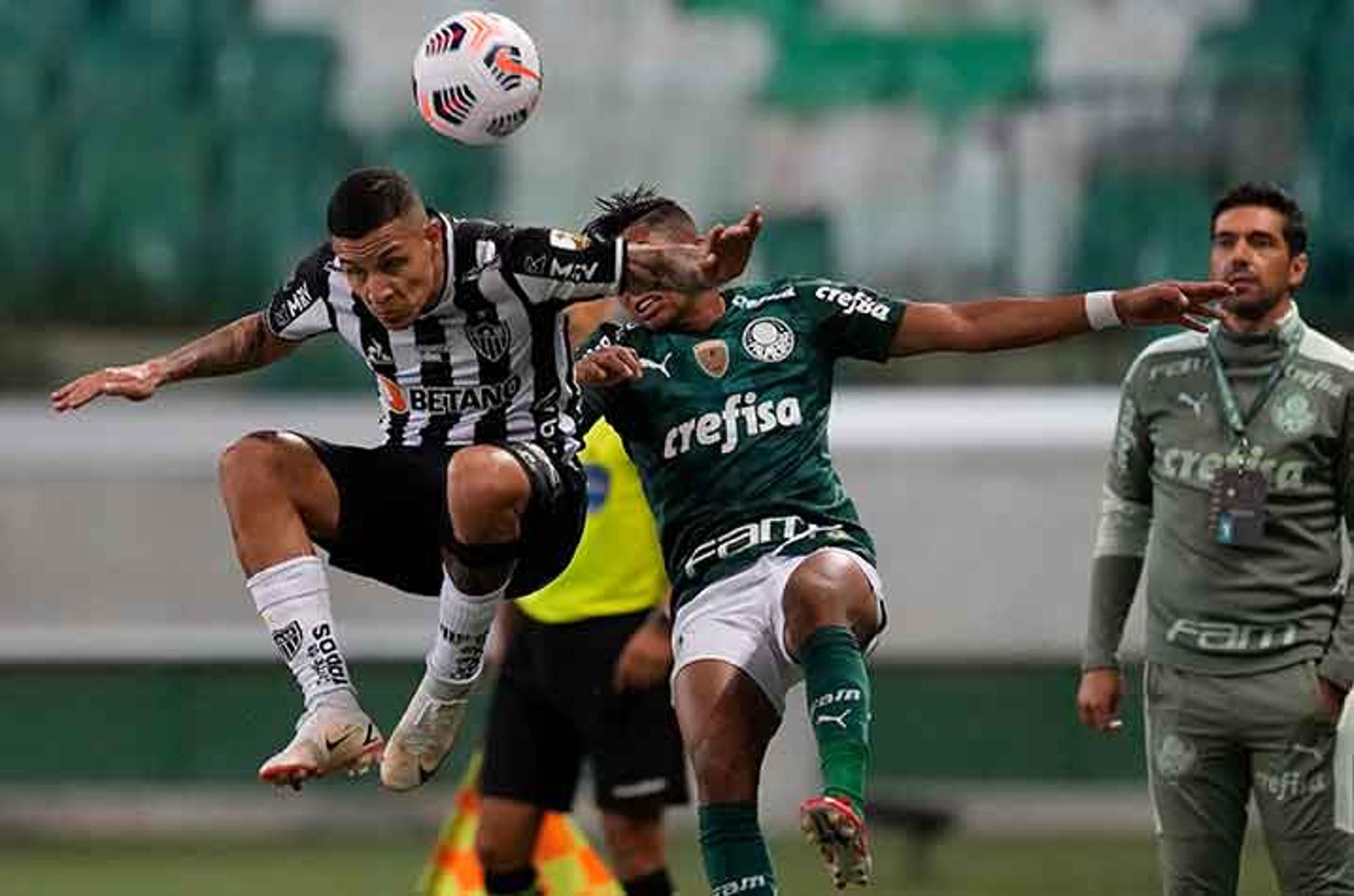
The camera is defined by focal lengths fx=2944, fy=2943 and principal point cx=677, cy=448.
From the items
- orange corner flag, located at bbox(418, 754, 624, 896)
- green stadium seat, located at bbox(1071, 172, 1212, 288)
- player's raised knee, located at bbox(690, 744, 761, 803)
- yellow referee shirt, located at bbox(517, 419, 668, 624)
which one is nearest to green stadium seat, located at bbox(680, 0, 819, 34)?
green stadium seat, located at bbox(1071, 172, 1212, 288)

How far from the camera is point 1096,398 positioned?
1438 cm

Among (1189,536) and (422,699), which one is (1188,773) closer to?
(1189,536)

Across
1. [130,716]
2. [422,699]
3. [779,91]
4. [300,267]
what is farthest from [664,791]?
[779,91]

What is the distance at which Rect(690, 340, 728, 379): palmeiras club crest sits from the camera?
22.5ft

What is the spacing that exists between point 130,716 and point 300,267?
23.9 ft

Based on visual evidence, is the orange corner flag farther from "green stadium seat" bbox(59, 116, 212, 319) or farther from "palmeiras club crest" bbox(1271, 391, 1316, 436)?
"green stadium seat" bbox(59, 116, 212, 319)

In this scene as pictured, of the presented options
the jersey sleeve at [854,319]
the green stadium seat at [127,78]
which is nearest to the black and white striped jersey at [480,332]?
the jersey sleeve at [854,319]

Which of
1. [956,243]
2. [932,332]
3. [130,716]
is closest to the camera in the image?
[932,332]

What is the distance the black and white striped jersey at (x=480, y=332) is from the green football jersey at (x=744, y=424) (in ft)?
0.50

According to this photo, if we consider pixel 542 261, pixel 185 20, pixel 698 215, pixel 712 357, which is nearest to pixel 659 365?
pixel 712 357

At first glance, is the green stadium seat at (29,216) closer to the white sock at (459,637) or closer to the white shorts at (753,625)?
the white sock at (459,637)

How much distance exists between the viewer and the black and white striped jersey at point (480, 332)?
258 inches

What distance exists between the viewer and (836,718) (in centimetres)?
638

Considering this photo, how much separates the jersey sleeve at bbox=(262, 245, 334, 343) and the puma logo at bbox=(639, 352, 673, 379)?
729 mm
